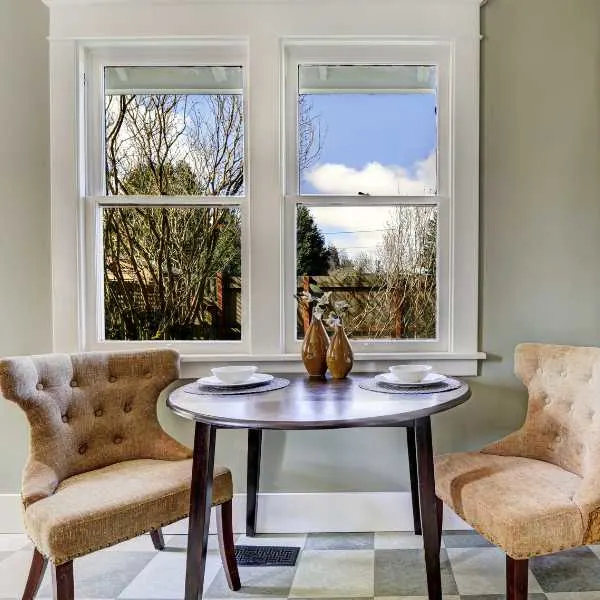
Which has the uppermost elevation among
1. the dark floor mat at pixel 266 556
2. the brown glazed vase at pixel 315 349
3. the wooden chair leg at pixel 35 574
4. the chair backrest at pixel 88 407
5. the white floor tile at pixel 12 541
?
the brown glazed vase at pixel 315 349

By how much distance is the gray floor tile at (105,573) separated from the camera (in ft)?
5.71

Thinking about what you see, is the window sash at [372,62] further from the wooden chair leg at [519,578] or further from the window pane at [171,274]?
the wooden chair leg at [519,578]

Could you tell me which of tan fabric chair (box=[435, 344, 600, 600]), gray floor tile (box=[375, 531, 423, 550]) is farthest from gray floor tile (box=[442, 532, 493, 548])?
tan fabric chair (box=[435, 344, 600, 600])

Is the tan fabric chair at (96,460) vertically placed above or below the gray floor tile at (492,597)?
above

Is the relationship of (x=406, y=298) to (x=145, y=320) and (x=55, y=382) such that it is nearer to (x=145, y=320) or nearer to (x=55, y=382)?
(x=145, y=320)

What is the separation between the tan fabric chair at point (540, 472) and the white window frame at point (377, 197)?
48cm

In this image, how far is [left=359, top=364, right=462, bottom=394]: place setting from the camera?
1.67m

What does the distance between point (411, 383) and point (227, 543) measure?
88 centimetres

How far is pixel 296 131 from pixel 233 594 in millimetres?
1907

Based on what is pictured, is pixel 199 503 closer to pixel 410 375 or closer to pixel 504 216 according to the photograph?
pixel 410 375

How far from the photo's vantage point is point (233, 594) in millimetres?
1711

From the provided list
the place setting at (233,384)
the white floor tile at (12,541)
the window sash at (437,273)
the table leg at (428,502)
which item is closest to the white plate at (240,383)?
the place setting at (233,384)

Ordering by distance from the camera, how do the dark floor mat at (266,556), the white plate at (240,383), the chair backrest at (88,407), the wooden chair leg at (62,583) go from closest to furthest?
the wooden chair leg at (62,583)
the chair backrest at (88,407)
the white plate at (240,383)
the dark floor mat at (266,556)

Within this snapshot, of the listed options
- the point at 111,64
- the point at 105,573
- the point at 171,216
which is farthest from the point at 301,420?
the point at 111,64
